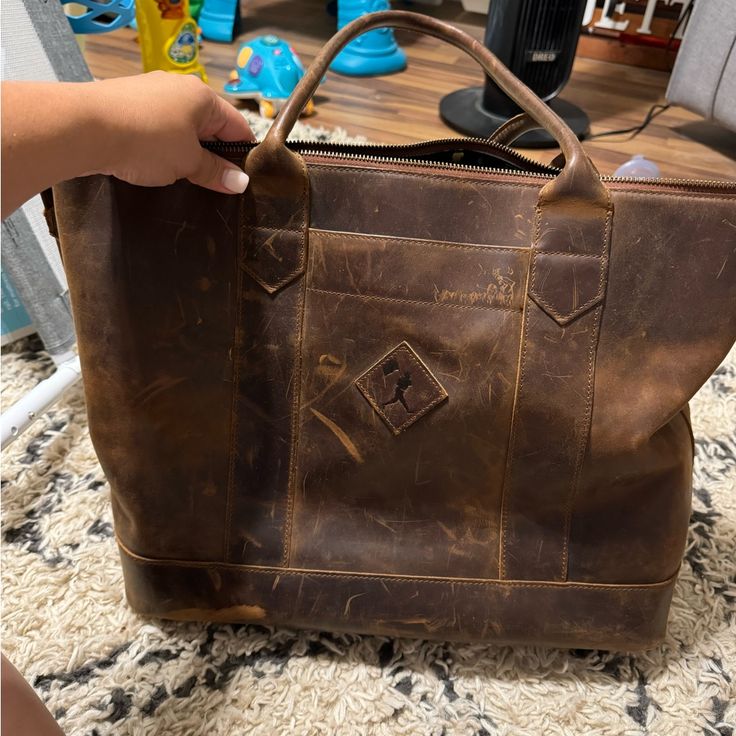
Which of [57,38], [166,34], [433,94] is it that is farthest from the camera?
[433,94]

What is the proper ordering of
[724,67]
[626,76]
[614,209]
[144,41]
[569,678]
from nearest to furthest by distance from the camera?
[614,209], [569,678], [724,67], [144,41], [626,76]

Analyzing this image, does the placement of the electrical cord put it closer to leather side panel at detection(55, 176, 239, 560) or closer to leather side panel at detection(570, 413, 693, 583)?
leather side panel at detection(570, 413, 693, 583)

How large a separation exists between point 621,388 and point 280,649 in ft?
1.51

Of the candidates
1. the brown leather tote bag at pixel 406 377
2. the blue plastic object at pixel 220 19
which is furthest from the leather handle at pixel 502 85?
the blue plastic object at pixel 220 19

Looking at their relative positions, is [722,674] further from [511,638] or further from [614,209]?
[614,209]

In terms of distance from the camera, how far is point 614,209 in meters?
Answer: 0.64

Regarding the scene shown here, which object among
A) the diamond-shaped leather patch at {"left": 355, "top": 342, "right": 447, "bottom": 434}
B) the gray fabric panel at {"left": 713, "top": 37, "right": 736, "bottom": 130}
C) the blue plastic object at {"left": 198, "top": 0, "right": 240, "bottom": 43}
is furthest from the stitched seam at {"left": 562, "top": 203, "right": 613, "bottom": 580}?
the blue plastic object at {"left": 198, "top": 0, "right": 240, "bottom": 43}

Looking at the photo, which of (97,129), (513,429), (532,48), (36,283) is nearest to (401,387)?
(513,429)

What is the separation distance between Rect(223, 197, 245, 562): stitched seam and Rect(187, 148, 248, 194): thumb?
0.02m

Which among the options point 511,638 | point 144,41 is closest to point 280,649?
point 511,638

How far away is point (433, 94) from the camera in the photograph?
2.24 m

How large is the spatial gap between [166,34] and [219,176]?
1591 mm

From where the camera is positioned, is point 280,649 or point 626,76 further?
point 626,76

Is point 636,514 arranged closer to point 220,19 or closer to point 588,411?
point 588,411
